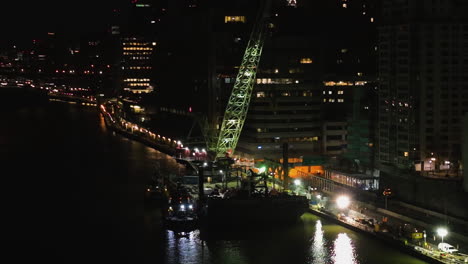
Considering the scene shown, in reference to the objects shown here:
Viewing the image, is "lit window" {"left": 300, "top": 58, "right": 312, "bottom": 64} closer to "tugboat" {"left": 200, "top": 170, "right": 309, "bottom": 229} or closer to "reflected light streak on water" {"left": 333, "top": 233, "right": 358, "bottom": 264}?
"tugboat" {"left": 200, "top": 170, "right": 309, "bottom": 229}

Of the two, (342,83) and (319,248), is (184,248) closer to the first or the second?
(319,248)

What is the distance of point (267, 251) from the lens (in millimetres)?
14508

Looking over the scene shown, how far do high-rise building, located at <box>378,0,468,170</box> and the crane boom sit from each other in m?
6.87

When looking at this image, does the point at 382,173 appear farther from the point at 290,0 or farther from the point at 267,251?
the point at 290,0

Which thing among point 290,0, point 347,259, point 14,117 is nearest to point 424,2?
point 347,259

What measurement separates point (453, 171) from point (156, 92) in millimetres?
29447

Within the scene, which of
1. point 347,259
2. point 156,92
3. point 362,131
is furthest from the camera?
point 156,92

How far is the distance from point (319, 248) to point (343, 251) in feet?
1.72

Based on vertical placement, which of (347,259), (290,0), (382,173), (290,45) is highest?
(290,0)

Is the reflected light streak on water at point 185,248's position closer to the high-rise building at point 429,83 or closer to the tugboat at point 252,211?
the tugboat at point 252,211

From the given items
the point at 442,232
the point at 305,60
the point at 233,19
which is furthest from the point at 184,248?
the point at 233,19

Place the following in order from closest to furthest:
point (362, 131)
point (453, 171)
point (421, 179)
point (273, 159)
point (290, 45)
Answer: point (421, 179) < point (453, 171) < point (362, 131) < point (273, 159) < point (290, 45)

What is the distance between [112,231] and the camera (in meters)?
15.8

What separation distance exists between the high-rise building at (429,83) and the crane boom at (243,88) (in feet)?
22.5
